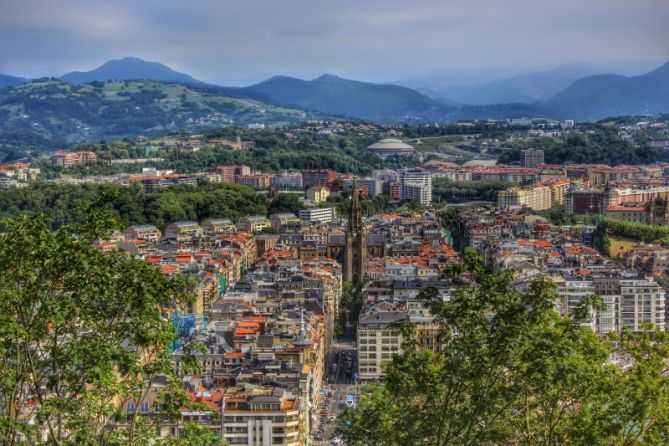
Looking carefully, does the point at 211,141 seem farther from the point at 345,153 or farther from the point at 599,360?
the point at 599,360

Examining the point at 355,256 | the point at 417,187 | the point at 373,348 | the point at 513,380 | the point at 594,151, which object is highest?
the point at 513,380

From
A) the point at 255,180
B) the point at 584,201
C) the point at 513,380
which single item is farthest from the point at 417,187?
the point at 513,380

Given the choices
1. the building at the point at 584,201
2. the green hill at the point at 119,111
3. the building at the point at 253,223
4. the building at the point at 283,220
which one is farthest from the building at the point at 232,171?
the green hill at the point at 119,111

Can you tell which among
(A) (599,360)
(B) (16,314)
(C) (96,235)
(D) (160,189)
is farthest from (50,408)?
(D) (160,189)

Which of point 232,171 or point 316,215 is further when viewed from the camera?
point 232,171

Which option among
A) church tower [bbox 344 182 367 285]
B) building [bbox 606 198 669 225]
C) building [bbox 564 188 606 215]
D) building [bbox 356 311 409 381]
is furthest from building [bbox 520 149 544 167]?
building [bbox 356 311 409 381]

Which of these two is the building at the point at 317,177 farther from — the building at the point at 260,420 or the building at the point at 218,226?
the building at the point at 260,420

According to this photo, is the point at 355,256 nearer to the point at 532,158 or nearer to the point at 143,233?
the point at 143,233

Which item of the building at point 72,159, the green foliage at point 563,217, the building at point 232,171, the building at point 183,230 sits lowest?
the green foliage at point 563,217
